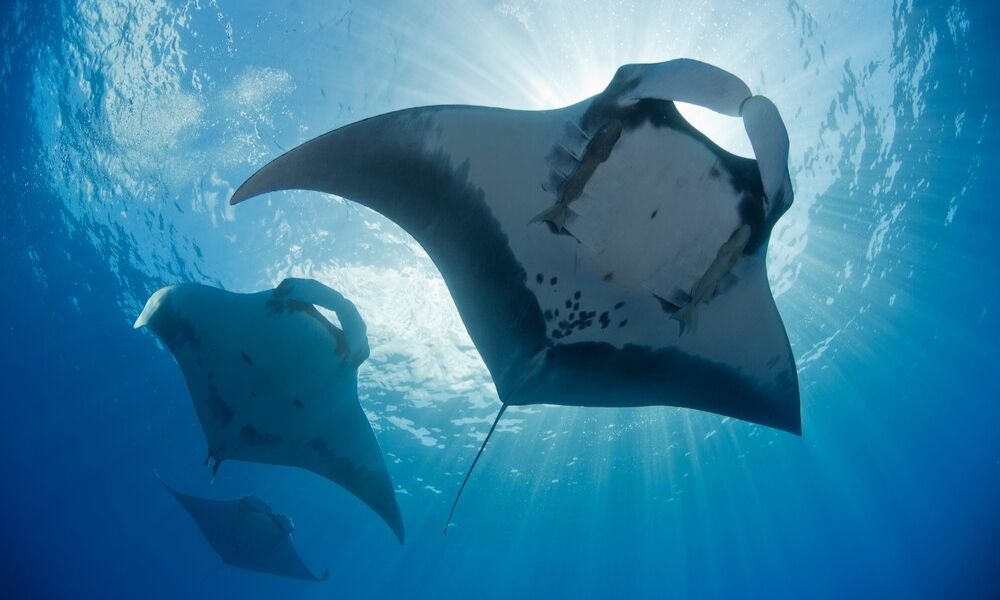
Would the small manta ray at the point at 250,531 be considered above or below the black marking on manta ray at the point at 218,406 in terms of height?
below

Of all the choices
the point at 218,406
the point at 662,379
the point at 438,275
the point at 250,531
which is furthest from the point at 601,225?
the point at 250,531

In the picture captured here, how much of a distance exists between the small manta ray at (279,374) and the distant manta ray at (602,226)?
2.56 m

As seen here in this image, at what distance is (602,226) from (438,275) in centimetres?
850

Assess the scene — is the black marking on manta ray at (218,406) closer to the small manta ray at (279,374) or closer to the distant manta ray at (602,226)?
the small manta ray at (279,374)

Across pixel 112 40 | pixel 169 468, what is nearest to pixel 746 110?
pixel 112 40

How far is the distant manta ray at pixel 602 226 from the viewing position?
233 centimetres

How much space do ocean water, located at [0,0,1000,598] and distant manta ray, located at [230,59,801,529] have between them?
6.01 meters

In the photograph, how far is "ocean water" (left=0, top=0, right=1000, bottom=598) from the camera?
830cm

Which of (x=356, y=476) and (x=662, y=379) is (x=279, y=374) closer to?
(x=356, y=476)

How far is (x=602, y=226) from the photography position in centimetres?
269

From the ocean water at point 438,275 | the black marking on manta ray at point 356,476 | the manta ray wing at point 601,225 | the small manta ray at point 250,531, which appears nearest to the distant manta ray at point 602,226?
the manta ray wing at point 601,225

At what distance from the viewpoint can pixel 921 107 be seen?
10.7 m

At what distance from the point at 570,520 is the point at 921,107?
23.7m

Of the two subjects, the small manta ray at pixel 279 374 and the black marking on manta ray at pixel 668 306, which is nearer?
the black marking on manta ray at pixel 668 306
